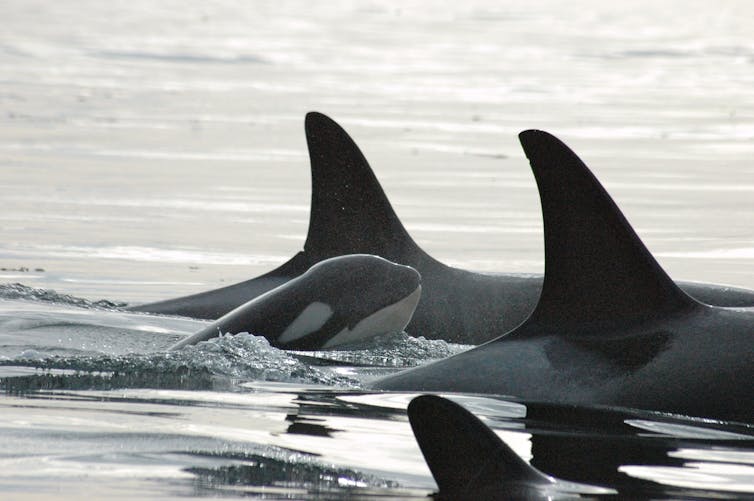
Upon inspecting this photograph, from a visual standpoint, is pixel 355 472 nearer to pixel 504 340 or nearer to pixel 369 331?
pixel 504 340

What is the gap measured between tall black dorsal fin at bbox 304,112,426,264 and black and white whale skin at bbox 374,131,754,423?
2.89 m

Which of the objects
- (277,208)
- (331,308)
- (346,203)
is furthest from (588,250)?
(277,208)

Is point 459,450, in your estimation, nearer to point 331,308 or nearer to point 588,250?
point 588,250

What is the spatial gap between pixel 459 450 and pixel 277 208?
10729 mm

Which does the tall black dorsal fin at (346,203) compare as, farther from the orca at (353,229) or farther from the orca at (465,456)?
the orca at (465,456)

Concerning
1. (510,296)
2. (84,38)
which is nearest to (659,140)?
(510,296)

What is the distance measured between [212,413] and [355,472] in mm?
1195

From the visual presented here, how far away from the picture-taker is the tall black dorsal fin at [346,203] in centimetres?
990

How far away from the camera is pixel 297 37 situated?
139 ft

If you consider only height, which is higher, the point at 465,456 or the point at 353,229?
the point at 353,229

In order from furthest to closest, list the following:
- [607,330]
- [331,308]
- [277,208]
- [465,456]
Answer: [277,208]
[331,308]
[607,330]
[465,456]

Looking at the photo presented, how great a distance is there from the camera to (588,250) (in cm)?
678

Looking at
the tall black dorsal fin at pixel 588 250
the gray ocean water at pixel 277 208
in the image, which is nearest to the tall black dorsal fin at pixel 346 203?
the gray ocean water at pixel 277 208

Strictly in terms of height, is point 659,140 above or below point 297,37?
below
